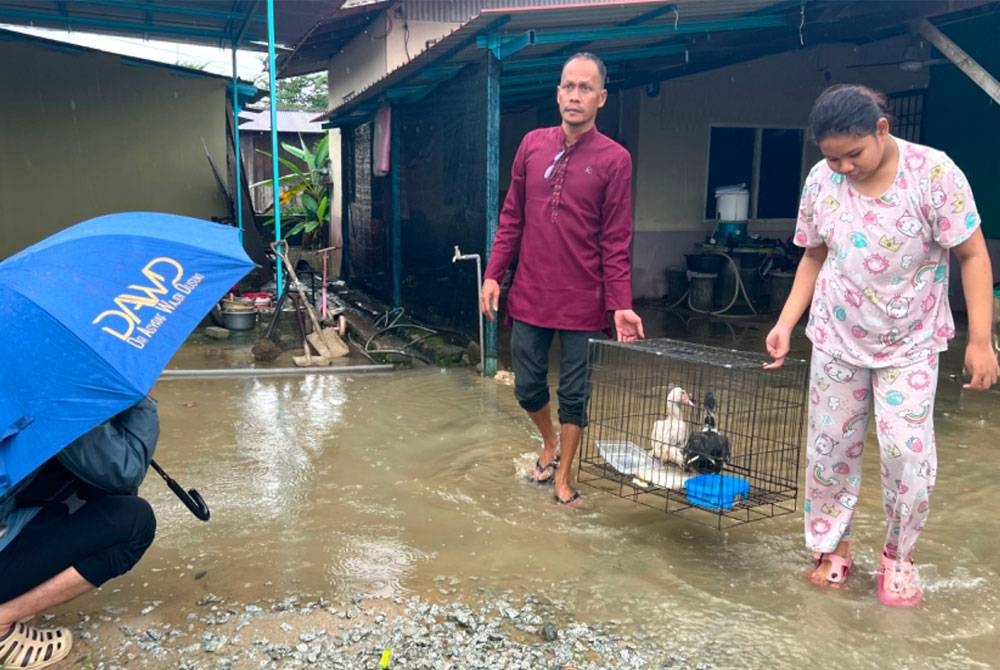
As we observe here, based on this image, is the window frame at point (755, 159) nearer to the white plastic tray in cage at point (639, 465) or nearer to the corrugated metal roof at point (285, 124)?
the white plastic tray in cage at point (639, 465)

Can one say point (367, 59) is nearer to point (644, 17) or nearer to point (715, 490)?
point (644, 17)

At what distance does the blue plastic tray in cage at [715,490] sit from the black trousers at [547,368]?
1.81ft

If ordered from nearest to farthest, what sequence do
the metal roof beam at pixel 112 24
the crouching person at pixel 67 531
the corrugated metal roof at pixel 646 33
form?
1. the crouching person at pixel 67 531
2. the corrugated metal roof at pixel 646 33
3. the metal roof beam at pixel 112 24

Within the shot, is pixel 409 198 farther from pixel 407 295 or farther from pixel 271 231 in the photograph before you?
pixel 271 231

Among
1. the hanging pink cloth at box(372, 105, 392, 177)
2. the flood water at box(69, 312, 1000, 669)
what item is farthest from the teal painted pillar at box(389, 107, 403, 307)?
the flood water at box(69, 312, 1000, 669)

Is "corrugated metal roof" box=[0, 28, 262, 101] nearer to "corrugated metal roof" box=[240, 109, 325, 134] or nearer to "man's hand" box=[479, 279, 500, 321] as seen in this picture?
"corrugated metal roof" box=[240, 109, 325, 134]

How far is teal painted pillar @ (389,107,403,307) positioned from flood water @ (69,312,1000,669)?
4034 mm

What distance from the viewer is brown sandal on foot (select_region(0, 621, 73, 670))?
7.95 ft

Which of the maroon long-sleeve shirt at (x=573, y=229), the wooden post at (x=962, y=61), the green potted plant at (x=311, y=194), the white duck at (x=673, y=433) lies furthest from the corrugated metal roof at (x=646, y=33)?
the green potted plant at (x=311, y=194)

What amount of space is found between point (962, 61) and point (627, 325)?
3835 mm

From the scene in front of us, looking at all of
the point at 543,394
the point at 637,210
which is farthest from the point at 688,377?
the point at 637,210

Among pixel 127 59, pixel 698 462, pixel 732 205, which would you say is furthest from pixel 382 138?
pixel 698 462

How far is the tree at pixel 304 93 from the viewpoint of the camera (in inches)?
Answer: 1069

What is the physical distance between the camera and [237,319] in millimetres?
8188
